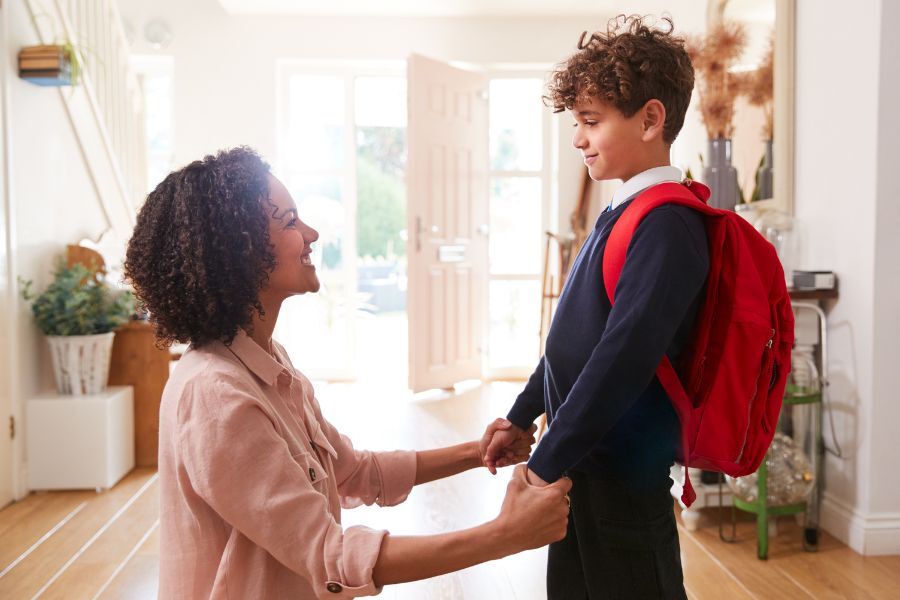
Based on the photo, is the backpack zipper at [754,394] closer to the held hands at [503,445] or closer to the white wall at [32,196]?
the held hands at [503,445]

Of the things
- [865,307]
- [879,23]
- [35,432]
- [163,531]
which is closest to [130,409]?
[35,432]

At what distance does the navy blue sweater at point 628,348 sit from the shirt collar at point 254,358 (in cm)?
40

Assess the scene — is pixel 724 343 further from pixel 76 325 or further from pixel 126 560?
pixel 76 325

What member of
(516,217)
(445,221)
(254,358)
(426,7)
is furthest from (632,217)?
(516,217)

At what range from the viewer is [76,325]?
344cm

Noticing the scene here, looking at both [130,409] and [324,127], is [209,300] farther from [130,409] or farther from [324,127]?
[324,127]

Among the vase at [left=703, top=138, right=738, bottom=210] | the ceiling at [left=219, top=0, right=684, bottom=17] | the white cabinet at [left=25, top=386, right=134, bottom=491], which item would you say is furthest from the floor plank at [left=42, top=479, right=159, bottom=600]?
the ceiling at [left=219, top=0, right=684, bottom=17]

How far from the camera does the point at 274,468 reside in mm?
1018

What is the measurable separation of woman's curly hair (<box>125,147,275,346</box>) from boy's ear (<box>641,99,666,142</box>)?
626 millimetres

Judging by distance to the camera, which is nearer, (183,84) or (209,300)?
(209,300)

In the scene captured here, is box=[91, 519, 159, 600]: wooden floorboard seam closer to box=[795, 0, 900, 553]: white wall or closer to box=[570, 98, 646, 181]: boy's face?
box=[570, 98, 646, 181]: boy's face

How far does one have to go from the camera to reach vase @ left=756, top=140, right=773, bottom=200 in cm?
332

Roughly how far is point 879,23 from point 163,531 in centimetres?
264

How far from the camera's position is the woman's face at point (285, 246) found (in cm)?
120
